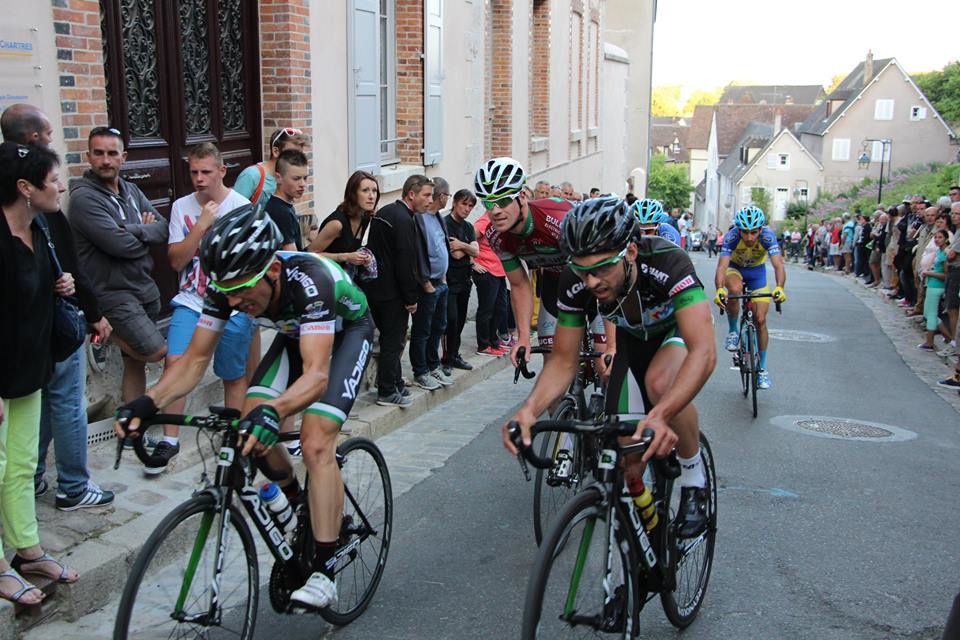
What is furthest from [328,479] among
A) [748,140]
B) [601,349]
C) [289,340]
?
[748,140]

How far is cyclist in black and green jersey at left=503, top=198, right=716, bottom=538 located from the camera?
13.0ft

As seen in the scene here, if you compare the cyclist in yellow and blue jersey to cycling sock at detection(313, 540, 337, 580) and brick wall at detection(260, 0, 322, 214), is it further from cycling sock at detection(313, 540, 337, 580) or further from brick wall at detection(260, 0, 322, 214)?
cycling sock at detection(313, 540, 337, 580)

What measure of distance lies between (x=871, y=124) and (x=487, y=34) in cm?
6924

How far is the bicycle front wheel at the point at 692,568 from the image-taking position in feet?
14.9

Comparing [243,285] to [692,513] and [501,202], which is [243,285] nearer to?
[692,513]

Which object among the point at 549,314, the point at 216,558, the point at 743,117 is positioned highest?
the point at 743,117

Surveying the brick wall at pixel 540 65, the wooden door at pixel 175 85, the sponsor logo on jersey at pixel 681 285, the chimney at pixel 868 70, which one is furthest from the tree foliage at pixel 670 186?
the sponsor logo on jersey at pixel 681 285

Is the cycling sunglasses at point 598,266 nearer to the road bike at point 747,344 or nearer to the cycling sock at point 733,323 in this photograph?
the road bike at point 747,344

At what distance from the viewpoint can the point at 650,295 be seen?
14.5 feet

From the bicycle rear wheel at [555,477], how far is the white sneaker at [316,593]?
62.9 inches

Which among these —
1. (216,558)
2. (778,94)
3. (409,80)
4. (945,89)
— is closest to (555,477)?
(216,558)

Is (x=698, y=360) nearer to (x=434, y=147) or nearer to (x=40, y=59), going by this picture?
(x=40, y=59)

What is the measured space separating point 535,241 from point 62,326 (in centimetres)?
284

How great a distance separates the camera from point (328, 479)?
4316 mm
